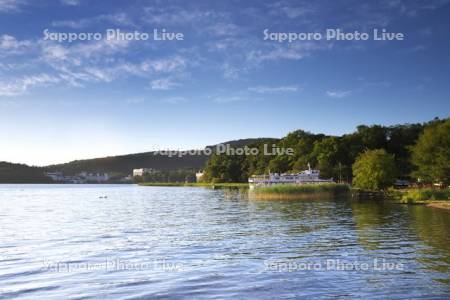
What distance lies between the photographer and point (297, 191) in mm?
98875

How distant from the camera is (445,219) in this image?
1941 inches

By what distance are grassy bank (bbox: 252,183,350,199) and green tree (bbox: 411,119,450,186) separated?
19.0m

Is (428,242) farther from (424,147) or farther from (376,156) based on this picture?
(376,156)

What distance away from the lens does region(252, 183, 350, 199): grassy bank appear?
324ft

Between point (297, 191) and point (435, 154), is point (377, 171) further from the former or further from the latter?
point (297, 191)

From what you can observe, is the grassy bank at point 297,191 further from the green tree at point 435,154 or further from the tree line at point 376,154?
the green tree at point 435,154

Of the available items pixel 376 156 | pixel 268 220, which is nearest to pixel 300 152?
pixel 376 156

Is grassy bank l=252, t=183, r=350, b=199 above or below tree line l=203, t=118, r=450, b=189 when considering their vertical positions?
below

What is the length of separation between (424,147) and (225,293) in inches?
3011

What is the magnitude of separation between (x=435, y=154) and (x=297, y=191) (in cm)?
2763

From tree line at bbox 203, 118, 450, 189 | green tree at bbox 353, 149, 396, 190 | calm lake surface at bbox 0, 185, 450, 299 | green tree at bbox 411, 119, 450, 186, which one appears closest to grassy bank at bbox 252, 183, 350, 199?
green tree at bbox 353, 149, 396, 190

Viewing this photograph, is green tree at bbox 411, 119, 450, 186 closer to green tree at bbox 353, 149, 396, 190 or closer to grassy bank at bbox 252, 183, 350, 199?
green tree at bbox 353, 149, 396, 190

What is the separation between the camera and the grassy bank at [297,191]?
98.7 metres

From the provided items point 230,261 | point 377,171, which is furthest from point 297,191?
point 230,261
